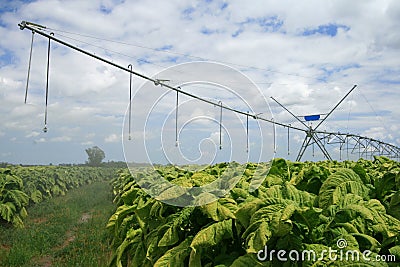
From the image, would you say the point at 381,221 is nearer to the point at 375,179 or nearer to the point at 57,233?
the point at 375,179

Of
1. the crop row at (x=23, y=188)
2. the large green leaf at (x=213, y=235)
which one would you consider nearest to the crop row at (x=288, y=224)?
the large green leaf at (x=213, y=235)

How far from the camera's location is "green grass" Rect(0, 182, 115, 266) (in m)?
8.46

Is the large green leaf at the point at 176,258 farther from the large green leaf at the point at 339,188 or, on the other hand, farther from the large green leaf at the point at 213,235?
the large green leaf at the point at 339,188

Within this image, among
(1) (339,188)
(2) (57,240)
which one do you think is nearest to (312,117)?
(2) (57,240)

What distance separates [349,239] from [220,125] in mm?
1958

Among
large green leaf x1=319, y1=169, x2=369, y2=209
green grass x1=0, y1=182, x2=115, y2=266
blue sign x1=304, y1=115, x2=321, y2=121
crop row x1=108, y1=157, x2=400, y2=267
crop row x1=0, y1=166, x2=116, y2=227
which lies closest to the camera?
crop row x1=108, y1=157, x2=400, y2=267

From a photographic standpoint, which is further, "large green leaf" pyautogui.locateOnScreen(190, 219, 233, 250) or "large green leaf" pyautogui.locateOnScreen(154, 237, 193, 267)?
"large green leaf" pyautogui.locateOnScreen(154, 237, 193, 267)

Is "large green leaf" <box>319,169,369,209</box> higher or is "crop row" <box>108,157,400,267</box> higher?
"large green leaf" <box>319,169,369,209</box>

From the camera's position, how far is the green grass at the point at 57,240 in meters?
8.46

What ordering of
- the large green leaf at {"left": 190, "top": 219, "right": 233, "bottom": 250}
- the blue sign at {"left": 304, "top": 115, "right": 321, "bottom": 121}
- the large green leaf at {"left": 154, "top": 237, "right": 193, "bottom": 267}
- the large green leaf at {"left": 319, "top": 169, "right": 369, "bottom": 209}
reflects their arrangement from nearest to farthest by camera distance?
the large green leaf at {"left": 190, "top": 219, "right": 233, "bottom": 250}
the large green leaf at {"left": 319, "top": 169, "right": 369, "bottom": 209}
the large green leaf at {"left": 154, "top": 237, "right": 193, "bottom": 267}
the blue sign at {"left": 304, "top": 115, "right": 321, "bottom": 121}

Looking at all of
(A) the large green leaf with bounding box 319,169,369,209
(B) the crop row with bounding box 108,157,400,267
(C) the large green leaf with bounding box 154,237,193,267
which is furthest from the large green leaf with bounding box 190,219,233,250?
(A) the large green leaf with bounding box 319,169,369,209

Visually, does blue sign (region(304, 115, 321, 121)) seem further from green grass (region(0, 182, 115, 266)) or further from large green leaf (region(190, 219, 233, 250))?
large green leaf (region(190, 219, 233, 250))

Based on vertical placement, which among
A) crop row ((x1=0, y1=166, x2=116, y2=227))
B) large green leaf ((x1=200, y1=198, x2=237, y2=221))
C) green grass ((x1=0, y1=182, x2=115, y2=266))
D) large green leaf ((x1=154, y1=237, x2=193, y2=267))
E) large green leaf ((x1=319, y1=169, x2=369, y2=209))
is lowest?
green grass ((x1=0, y1=182, x2=115, y2=266))

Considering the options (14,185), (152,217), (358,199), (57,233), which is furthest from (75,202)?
(358,199)
